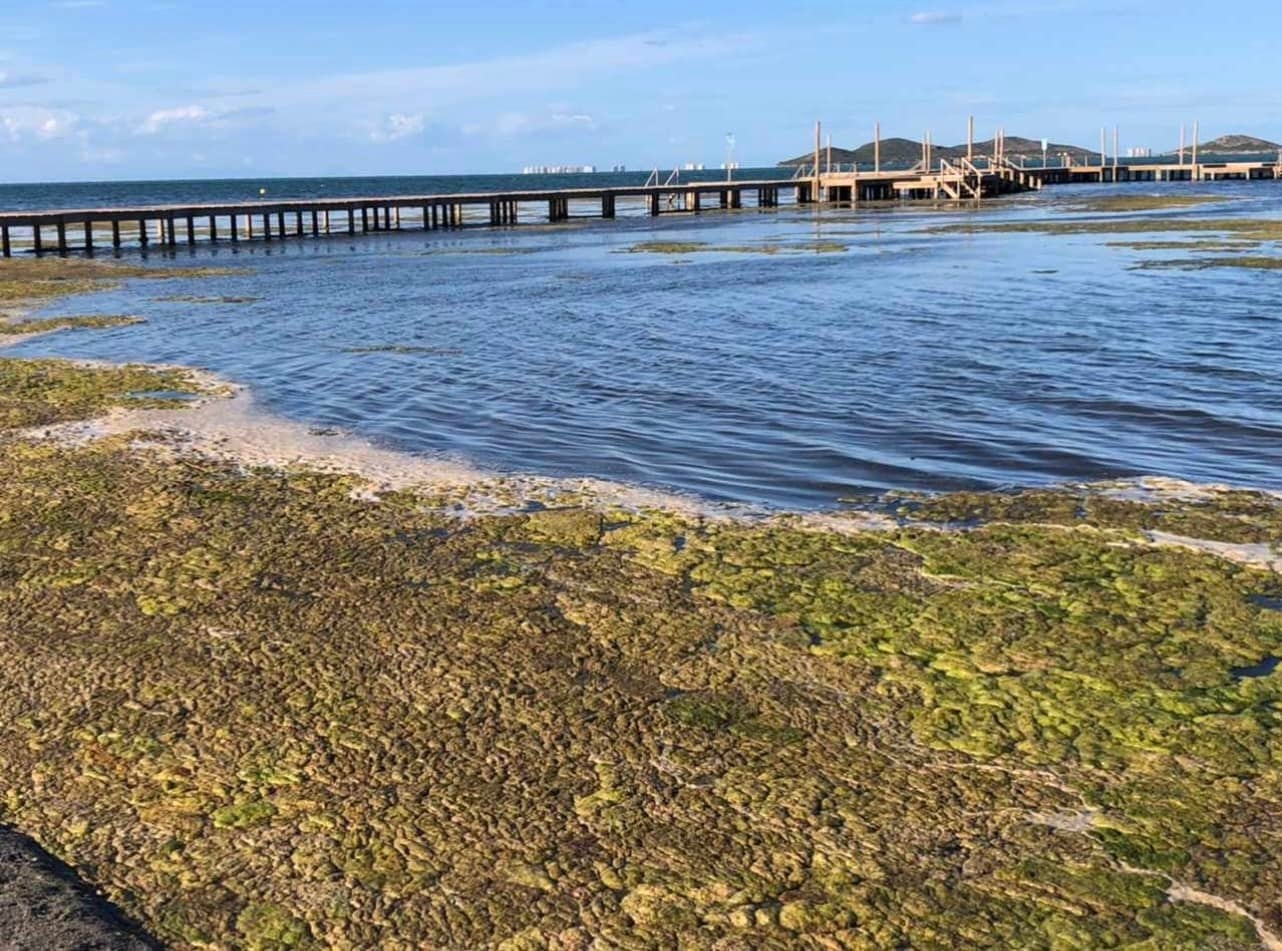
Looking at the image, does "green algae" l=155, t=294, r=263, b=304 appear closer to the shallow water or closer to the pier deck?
the shallow water

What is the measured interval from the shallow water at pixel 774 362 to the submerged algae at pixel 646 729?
261 centimetres

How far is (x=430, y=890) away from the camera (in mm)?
4859

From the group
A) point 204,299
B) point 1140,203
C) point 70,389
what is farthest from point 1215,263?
point 1140,203

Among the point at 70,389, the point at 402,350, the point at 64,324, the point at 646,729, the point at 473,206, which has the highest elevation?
the point at 473,206

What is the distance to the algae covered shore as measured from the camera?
480cm

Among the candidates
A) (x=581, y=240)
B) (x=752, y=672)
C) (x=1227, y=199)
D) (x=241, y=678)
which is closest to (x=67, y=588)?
(x=241, y=678)

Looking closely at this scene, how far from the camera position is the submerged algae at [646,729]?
4.80 metres

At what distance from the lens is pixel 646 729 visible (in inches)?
246

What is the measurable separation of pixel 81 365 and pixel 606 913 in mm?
16387

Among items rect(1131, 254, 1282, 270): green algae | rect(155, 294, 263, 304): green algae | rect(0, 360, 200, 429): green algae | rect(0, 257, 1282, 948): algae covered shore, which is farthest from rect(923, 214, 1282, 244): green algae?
rect(0, 257, 1282, 948): algae covered shore

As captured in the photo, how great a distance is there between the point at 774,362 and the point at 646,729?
523 inches

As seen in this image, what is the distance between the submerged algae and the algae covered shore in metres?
0.02

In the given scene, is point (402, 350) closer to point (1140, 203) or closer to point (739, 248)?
point (739, 248)

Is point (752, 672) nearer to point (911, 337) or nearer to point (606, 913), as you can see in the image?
point (606, 913)
